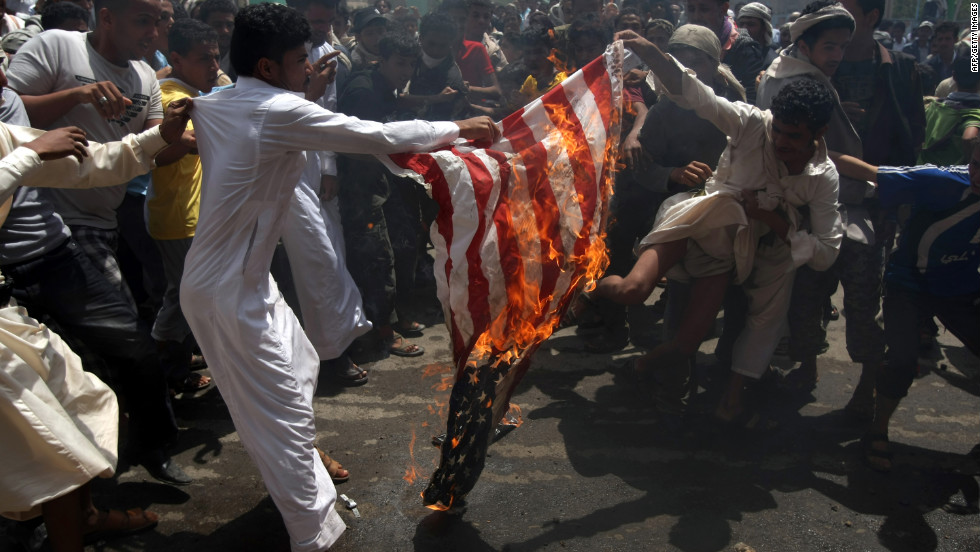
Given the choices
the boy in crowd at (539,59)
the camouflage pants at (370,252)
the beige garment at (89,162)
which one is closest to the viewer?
the beige garment at (89,162)

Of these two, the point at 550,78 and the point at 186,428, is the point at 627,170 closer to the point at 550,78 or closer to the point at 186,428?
the point at 550,78

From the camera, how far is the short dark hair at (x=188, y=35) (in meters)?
4.16

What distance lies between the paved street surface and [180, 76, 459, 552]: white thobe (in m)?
0.60

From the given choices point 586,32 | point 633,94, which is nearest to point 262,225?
point 633,94

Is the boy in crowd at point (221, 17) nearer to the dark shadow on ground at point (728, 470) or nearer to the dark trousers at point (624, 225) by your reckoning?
the dark trousers at point (624, 225)

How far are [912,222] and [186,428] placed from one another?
4.42m

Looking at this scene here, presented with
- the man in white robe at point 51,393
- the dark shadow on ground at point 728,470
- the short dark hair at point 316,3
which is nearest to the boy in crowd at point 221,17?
the short dark hair at point 316,3

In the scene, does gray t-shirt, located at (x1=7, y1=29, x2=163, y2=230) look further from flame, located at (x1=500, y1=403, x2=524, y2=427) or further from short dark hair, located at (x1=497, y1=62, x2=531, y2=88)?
short dark hair, located at (x1=497, y1=62, x2=531, y2=88)

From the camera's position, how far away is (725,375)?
16.7ft

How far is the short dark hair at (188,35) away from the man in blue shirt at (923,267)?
3775mm

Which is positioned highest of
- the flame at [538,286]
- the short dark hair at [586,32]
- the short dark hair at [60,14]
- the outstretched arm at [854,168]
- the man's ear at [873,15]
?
the man's ear at [873,15]

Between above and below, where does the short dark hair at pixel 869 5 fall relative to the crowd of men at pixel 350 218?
above

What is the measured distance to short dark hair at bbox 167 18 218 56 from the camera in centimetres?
416

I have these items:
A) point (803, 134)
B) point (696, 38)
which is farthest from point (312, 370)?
point (696, 38)
